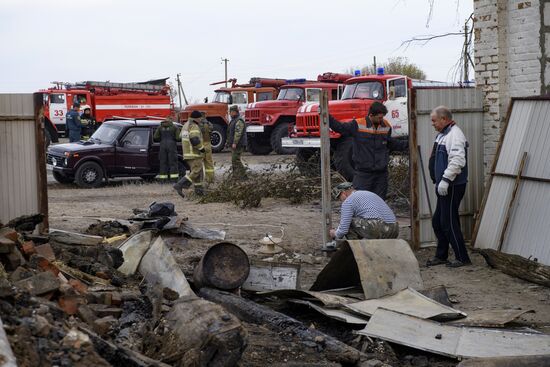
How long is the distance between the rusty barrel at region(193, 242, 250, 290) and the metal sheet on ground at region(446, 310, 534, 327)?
2080 millimetres

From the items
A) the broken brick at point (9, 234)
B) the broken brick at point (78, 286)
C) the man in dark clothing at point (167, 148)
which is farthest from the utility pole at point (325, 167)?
the man in dark clothing at point (167, 148)

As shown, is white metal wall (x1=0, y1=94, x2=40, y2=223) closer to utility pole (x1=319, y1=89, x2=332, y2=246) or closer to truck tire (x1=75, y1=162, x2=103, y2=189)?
utility pole (x1=319, y1=89, x2=332, y2=246)

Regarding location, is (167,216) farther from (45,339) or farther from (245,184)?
(45,339)

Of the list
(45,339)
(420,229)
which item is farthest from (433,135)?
(45,339)

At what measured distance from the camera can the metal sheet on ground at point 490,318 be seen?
696 centimetres

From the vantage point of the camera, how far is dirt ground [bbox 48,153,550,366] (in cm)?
809

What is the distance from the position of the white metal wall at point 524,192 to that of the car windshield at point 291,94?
17747 mm

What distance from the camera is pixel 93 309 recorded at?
6.47 m

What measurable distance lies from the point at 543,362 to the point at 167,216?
6.61 m

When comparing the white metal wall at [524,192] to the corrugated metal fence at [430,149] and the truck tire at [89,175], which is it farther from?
the truck tire at [89,175]

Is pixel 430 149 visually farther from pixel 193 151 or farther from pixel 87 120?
pixel 87 120

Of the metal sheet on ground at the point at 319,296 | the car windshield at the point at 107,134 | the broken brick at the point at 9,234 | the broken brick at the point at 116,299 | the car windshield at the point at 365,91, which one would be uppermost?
the car windshield at the point at 365,91

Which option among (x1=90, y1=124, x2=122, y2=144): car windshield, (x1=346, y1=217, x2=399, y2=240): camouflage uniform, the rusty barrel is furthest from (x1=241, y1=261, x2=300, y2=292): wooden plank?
(x1=90, y1=124, x2=122, y2=144): car windshield

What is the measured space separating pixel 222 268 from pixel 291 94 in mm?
20379
